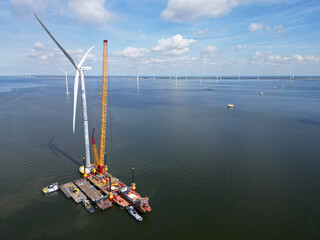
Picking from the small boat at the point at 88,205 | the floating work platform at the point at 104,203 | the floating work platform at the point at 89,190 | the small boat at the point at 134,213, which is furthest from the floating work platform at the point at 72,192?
the small boat at the point at 134,213

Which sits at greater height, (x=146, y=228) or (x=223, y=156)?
(x=223, y=156)

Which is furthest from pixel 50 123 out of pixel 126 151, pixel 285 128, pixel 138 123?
pixel 285 128

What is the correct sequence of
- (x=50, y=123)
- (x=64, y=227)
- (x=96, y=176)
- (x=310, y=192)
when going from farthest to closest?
1. (x=50, y=123)
2. (x=96, y=176)
3. (x=310, y=192)
4. (x=64, y=227)

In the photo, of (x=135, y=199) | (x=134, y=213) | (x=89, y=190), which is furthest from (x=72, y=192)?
(x=134, y=213)

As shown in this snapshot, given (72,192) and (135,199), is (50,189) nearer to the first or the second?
(72,192)

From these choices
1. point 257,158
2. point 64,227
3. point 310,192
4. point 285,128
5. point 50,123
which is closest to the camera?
point 64,227

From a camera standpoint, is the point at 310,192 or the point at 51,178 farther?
the point at 51,178

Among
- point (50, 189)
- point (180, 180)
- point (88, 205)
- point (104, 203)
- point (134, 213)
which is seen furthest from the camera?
point (180, 180)

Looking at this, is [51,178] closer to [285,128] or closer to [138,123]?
[138,123]
